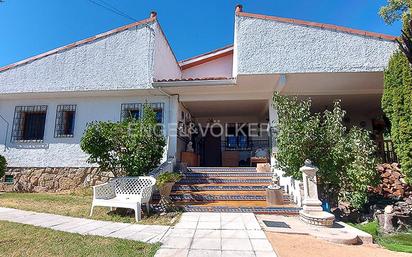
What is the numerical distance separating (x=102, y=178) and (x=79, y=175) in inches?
42.4

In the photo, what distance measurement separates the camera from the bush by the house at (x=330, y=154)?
24.4 feet

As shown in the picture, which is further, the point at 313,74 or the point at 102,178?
the point at 102,178

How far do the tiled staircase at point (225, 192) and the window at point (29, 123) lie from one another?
764 cm

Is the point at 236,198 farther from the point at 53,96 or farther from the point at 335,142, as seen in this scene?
the point at 53,96

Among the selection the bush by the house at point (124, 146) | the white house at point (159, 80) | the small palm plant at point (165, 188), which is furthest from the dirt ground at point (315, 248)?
the white house at point (159, 80)

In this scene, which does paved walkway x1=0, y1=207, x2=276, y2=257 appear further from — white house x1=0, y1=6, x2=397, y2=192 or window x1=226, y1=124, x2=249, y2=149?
window x1=226, y1=124, x2=249, y2=149

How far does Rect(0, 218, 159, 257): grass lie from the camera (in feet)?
13.7

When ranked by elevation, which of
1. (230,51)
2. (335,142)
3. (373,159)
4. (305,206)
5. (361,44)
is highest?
(230,51)

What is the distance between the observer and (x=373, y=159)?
25.1 ft

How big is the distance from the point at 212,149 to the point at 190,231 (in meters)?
10.0

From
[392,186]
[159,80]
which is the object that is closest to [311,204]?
[392,186]

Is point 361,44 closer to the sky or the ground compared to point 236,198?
closer to the sky

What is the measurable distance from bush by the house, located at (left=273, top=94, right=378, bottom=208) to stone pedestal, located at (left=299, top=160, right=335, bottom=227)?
767 mm

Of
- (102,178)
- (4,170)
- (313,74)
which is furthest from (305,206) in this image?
(4,170)
